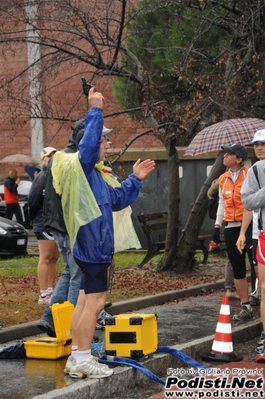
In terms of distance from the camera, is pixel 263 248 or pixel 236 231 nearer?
pixel 263 248

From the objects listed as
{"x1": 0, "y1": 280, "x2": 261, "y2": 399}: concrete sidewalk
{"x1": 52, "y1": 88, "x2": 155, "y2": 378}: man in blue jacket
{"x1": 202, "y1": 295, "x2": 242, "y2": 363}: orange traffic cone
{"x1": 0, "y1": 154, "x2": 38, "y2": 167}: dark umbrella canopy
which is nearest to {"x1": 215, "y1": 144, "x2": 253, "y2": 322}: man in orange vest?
{"x1": 0, "y1": 280, "x2": 261, "y2": 399}: concrete sidewalk

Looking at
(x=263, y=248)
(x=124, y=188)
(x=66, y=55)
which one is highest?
(x=66, y=55)

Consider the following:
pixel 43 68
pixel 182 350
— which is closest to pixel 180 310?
pixel 182 350

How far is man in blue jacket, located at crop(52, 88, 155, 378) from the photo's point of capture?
7.50 metres

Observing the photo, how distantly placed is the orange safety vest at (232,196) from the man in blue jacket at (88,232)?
11.8ft

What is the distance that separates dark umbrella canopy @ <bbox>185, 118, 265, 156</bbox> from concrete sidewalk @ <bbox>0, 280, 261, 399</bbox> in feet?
6.68

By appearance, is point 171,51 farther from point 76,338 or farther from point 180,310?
point 76,338

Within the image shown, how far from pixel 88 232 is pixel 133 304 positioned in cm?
440

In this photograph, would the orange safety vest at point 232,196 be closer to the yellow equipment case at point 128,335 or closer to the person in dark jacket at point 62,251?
the person in dark jacket at point 62,251

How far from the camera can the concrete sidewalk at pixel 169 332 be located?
24.3ft

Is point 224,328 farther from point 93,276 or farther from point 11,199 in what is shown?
point 11,199

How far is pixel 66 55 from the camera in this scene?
49.7 feet

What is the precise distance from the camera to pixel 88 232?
296 inches

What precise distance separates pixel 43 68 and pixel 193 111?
254 cm
